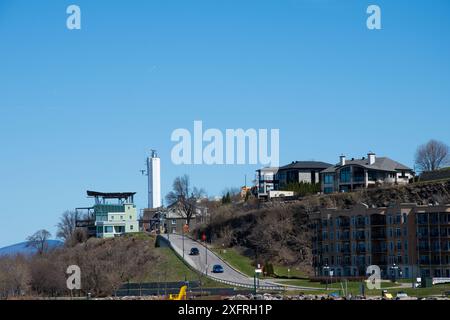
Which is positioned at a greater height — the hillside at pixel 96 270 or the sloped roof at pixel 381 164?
the sloped roof at pixel 381 164

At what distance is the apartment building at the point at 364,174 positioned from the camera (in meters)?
92.4

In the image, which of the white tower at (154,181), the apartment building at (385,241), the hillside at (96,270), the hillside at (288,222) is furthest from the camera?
the white tower at (154,181)

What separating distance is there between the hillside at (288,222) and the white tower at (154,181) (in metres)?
30.7

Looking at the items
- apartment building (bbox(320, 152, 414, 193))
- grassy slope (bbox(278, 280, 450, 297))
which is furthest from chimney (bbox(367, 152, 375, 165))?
grassy slope (bbox(278, 280, 450, 297))

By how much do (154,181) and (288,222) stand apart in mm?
44794

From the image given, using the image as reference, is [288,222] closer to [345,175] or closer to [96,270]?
[345,175]

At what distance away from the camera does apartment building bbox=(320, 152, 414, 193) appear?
92375 mm

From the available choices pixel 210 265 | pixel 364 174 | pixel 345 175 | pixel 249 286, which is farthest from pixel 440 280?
pixel 345 175

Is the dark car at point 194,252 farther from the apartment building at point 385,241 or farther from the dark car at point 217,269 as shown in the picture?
the apartment building at point 385,241

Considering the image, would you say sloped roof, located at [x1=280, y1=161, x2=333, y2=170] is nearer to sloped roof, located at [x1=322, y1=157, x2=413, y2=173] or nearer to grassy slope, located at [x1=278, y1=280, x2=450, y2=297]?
sloped roof, located at [x1=322, y1=157, x2=413, y2=173]

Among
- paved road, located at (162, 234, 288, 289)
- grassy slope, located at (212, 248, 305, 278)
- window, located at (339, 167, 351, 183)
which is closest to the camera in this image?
paved road, located at (162, 234, 288, 289)

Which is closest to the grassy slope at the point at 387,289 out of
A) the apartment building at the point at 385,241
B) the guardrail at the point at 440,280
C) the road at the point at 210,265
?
the road at the point at 210,265

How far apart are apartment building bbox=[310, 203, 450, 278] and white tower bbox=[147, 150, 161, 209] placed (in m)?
53.3
